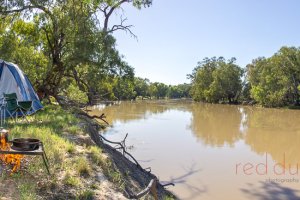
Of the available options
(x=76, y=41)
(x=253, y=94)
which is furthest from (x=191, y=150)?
(x=253, y=94)

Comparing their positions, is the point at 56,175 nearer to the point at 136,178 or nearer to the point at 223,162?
the point at 136,178

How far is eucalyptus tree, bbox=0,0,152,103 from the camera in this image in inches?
436

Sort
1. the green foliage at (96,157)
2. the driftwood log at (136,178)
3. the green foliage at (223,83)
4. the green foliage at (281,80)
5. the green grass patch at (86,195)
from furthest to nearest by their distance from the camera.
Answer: the green foliage at (223,83) → the green foliage at (281,80) → the green foliage at (96,157) → the driftwood log at (136,178) → the green grass patch at (86,195)

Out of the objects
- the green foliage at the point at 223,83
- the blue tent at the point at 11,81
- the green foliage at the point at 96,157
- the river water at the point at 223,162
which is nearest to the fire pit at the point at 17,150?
the green foliage at the point at 96,157

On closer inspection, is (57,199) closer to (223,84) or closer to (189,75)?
(223,84)

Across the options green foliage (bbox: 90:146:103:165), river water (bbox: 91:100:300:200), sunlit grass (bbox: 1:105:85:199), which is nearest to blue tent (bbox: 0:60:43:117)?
sunlit grass (bbox: 1:105:85:199)

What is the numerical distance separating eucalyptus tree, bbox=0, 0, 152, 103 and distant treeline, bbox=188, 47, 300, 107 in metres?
30.5

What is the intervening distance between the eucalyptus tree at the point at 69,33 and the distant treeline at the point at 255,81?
30523 millimetres

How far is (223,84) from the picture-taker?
174 feet

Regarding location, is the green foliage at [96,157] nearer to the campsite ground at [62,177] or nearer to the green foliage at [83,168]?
the campsite ground at [62,177]

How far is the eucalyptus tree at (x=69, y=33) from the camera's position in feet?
36.3

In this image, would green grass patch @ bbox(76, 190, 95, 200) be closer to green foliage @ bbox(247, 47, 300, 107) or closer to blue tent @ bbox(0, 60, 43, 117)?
blue tent @ bbox(0, 60, 43, 117)

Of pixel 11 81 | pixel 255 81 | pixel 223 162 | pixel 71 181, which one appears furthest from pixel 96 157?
pixel 255 81

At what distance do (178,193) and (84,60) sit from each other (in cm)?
679
